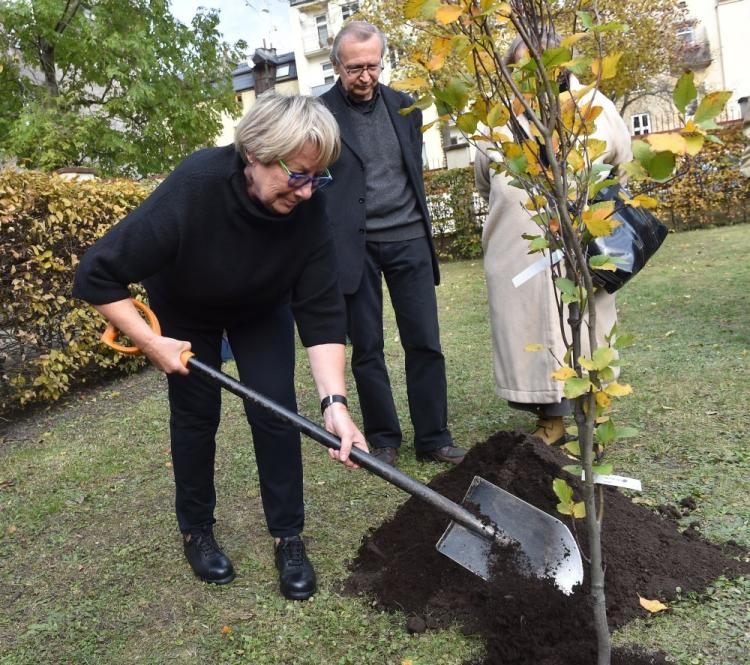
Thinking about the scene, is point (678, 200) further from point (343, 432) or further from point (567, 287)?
point (567, 287)

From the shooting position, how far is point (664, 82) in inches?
1067

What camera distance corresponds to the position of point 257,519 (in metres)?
3.33

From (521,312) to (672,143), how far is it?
7.84 ft

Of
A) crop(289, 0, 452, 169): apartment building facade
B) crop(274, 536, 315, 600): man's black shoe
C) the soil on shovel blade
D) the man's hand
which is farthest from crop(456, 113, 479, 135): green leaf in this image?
crop(289, 0, 452, 169): apartment building facade

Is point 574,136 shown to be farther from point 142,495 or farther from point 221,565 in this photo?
point 142,495

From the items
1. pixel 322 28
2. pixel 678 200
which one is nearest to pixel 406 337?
pixel 678 200

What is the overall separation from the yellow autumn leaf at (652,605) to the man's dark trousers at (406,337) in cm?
154

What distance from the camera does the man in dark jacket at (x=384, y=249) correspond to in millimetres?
3502

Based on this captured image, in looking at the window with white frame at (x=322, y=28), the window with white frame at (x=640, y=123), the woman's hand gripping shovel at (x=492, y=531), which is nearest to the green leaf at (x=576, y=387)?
the woman's hand gripping shovel at (x=492, y=531)

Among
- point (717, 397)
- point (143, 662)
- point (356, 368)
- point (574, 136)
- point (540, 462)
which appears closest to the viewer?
point (574, 136)

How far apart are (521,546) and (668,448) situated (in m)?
1.46

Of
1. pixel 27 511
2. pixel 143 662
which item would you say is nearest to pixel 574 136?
pixel 143 662

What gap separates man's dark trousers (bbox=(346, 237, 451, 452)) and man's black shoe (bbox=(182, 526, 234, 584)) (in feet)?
3.79

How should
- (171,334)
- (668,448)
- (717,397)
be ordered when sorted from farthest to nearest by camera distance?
(717,397) → (668,448) → (171,334)
